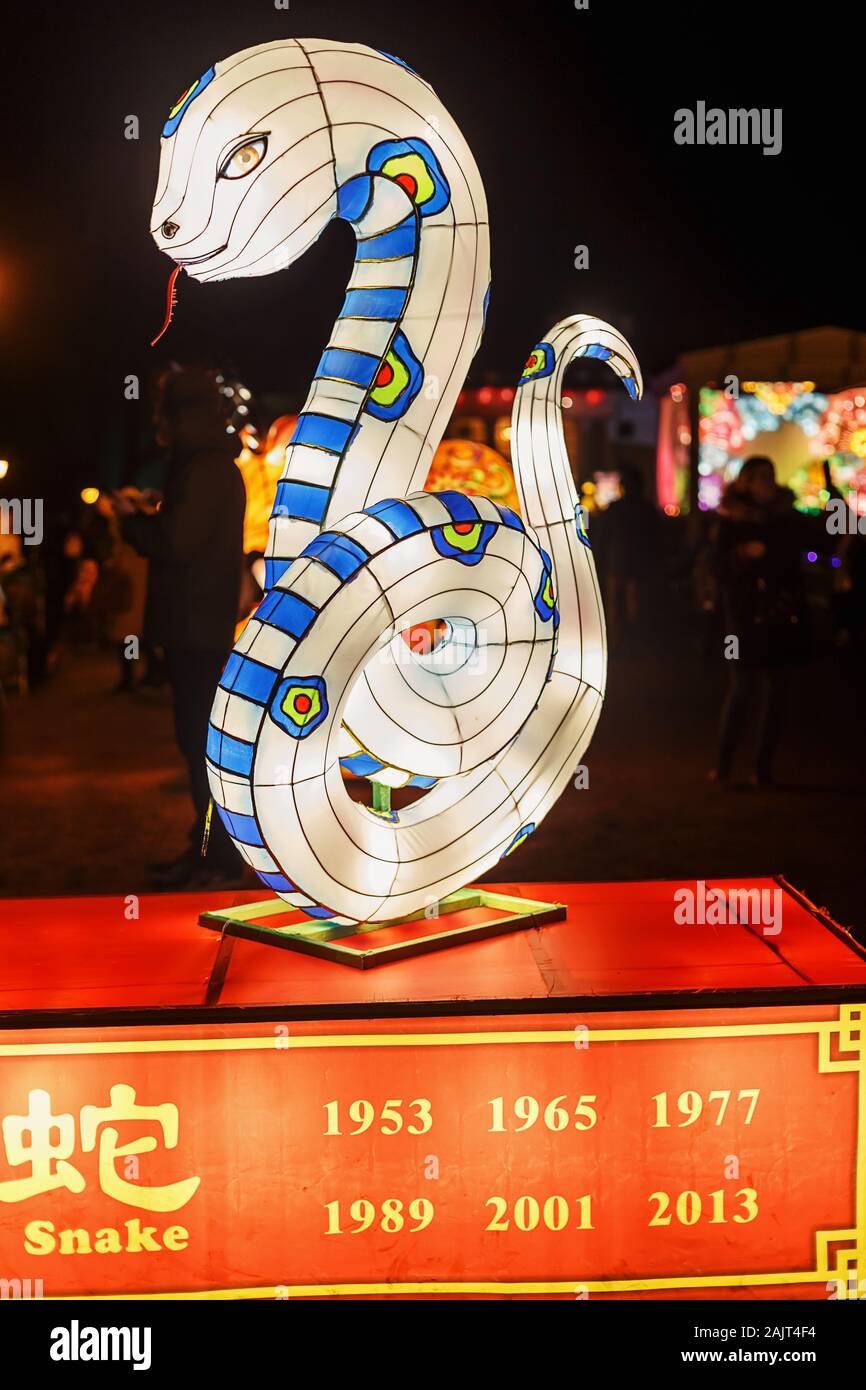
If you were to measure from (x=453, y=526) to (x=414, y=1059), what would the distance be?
103 centimetres

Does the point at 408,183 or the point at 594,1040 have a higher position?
the point at 408,183

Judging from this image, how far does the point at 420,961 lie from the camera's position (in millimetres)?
2988

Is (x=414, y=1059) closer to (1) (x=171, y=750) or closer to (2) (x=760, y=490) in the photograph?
(2) (x=760, y=490)

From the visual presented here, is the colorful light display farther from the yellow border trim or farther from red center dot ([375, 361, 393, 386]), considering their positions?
the yellow border trim

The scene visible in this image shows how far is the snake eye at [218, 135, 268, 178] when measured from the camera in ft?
8.93

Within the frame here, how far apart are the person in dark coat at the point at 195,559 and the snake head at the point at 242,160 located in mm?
1765

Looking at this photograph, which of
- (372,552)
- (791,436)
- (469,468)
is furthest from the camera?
(791,436)

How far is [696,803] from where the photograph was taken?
6719 mm

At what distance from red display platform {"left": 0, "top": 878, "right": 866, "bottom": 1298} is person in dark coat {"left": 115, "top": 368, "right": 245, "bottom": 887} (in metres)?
2.03

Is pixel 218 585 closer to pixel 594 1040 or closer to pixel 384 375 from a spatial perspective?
pixel 384 375

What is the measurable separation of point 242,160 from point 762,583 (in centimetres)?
427

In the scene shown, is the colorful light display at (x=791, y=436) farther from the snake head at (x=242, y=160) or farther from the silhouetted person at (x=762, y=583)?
the snake head at (x=242, y=160)

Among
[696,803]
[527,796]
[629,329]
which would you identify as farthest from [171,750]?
[629,329]

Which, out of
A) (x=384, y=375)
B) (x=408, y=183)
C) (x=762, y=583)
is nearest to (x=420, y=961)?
(x=384, y=375)
